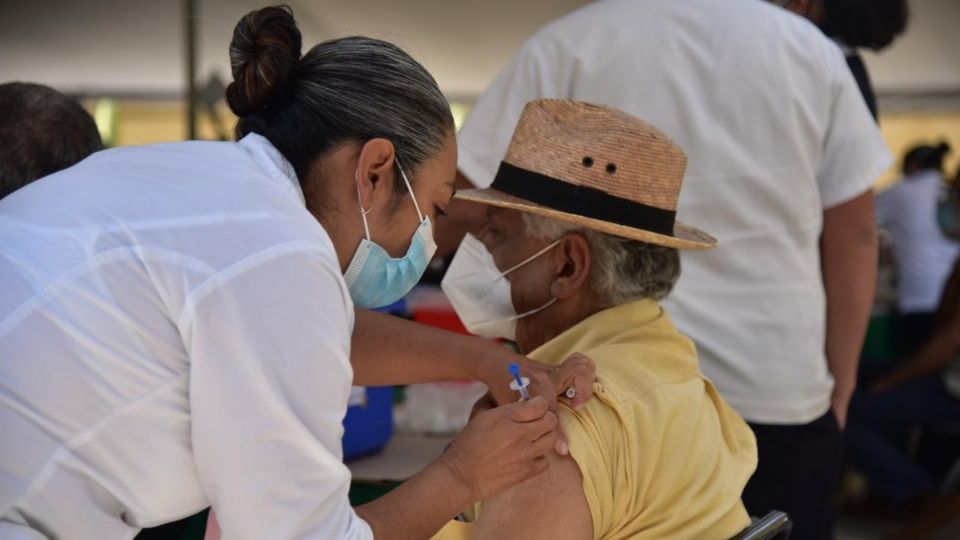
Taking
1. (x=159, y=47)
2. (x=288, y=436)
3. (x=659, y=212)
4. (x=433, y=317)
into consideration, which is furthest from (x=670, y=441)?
(x=159, y=47)

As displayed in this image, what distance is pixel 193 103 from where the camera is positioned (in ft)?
15.0

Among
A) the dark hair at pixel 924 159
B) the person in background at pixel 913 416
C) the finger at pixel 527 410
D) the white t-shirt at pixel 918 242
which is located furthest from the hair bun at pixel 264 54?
the dark hair at pixel 924 159

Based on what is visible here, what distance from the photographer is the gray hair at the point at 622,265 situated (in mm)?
2010

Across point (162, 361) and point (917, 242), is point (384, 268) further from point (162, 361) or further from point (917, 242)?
point (917, 242)

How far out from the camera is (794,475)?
99.5 inches

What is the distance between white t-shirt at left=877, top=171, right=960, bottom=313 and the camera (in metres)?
5.64

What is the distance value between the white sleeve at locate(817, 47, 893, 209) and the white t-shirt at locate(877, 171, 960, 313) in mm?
3119

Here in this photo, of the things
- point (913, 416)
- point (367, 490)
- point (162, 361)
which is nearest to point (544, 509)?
point (162, 361)

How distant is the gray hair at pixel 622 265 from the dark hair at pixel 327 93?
1.77 feet

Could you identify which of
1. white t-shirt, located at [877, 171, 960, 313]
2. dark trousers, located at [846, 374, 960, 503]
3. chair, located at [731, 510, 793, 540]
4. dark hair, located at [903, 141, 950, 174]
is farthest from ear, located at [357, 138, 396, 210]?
dark hair, located at [903, 141, 950, 174]

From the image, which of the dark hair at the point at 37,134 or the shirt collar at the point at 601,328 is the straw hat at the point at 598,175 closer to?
the shirt collar at the point at 601,328

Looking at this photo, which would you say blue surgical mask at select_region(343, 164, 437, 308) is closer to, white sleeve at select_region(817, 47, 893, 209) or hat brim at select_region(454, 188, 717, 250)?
hat brim at select_region(454, 188, 717, 250)

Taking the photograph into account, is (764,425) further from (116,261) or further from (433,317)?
(116,261)

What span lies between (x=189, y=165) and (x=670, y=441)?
829 millimetres
